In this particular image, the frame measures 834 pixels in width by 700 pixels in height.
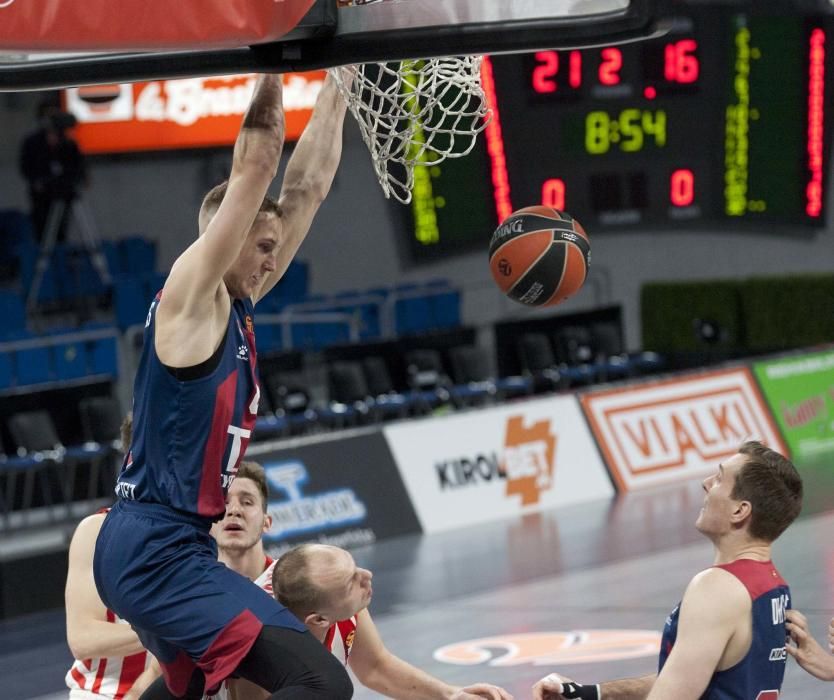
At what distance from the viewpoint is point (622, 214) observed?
17078mm

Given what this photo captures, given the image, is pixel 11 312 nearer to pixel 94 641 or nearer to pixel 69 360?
pixel 69 360

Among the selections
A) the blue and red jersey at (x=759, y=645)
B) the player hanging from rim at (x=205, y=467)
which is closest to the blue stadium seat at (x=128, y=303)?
the player hanging from rim at (x=205, y=467)

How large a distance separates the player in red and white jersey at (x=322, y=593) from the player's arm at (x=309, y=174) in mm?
701

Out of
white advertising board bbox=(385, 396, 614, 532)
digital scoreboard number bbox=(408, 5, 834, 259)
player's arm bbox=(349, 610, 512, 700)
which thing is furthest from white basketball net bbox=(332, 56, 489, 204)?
digital scoreboard number bbox=(408, 5, 834, 259)

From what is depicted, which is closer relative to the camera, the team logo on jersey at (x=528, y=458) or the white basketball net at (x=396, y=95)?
the white basketball net at (x=396, y=95)

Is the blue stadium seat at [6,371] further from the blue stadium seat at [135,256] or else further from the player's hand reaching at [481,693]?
the player's hand reaching at [481,693]

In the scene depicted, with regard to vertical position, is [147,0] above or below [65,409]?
above

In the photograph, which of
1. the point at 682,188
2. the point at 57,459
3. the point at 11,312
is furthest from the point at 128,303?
the point at 682,188

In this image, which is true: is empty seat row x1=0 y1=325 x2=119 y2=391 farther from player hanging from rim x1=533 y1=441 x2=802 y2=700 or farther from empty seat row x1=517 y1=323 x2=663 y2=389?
player hanging from rim x1=533 y1=441 x2=802 y2=700

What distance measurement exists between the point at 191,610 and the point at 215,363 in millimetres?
595

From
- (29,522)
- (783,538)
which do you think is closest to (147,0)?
(783,538)

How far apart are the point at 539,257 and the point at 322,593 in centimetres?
164

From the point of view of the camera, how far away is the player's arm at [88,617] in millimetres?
4566

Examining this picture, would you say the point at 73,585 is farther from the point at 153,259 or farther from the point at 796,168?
the point at 796,168
